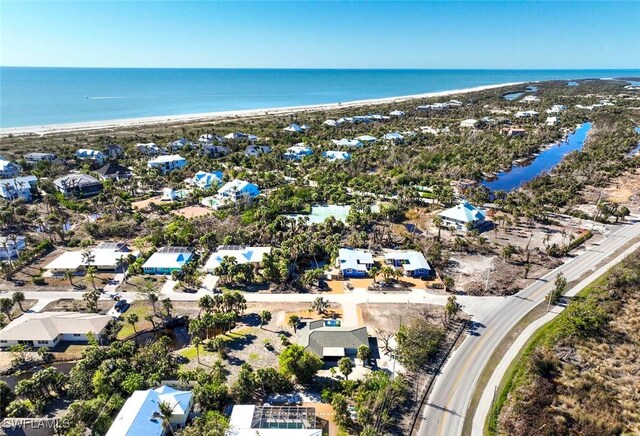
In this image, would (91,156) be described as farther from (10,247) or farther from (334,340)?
(334,340)

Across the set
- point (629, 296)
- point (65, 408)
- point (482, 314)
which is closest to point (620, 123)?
point (629, 296)

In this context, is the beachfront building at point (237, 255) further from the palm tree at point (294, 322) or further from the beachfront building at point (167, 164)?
the beachfront building at point (167, 164)

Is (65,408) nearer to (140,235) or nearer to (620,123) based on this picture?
(140,235)

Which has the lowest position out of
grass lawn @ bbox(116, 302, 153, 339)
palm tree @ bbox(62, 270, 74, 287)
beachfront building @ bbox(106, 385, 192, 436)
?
grass lawn @ bbox(116, 302, 153, 339)

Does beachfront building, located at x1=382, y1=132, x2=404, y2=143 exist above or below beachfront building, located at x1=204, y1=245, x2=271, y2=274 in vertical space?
above

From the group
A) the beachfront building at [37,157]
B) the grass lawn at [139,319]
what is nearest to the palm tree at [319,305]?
the grass lawn at [139,319]

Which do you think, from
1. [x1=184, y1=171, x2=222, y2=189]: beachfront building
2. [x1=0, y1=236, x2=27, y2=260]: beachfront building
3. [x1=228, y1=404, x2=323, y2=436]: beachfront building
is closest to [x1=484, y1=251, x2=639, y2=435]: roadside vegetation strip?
[x1=228, y1=404, x2=323, y2=436]: beachfront building

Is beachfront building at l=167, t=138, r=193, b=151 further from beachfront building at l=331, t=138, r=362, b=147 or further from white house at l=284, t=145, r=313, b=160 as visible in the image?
beachfront building at l=331, t=138, r=362, b=147
